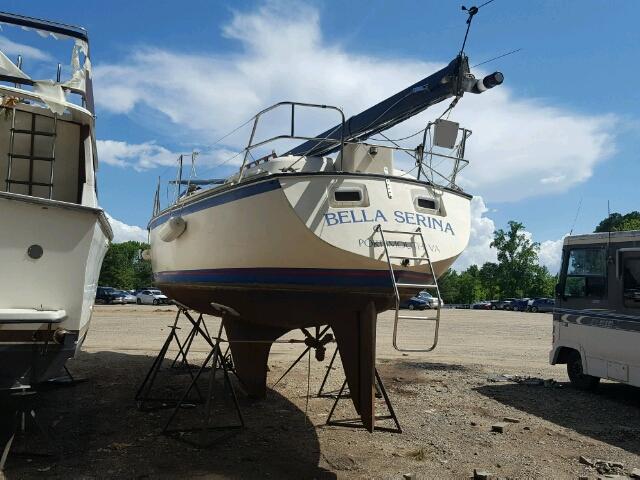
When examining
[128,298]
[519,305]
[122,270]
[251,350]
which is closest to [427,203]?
[251,350]

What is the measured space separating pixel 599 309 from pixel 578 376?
140 cm

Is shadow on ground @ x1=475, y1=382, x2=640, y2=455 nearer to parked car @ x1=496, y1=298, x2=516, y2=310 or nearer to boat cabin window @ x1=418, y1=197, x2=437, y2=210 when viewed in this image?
boat cabin window @ x1=418, y1=197, x2=437, y2=210

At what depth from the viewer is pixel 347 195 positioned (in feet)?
17.6

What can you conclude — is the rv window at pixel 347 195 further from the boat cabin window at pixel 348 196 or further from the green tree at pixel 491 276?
the green tree at pixel 491 276

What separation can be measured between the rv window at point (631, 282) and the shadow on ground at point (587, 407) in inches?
62.1

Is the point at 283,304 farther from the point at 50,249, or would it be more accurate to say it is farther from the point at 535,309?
the point at 535,309

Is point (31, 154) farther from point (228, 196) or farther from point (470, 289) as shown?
point (470, 289)

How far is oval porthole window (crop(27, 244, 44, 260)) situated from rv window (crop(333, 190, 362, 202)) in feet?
8.46

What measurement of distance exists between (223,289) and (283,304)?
82 cm

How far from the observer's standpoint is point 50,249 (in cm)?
470

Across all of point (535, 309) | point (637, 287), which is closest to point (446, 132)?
point (637, 287)

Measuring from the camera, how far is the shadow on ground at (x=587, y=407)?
7094mm

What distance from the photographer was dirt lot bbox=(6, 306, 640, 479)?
557 centimetres

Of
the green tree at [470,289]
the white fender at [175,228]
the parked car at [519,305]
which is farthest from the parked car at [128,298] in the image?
the green tree at [470,289]
